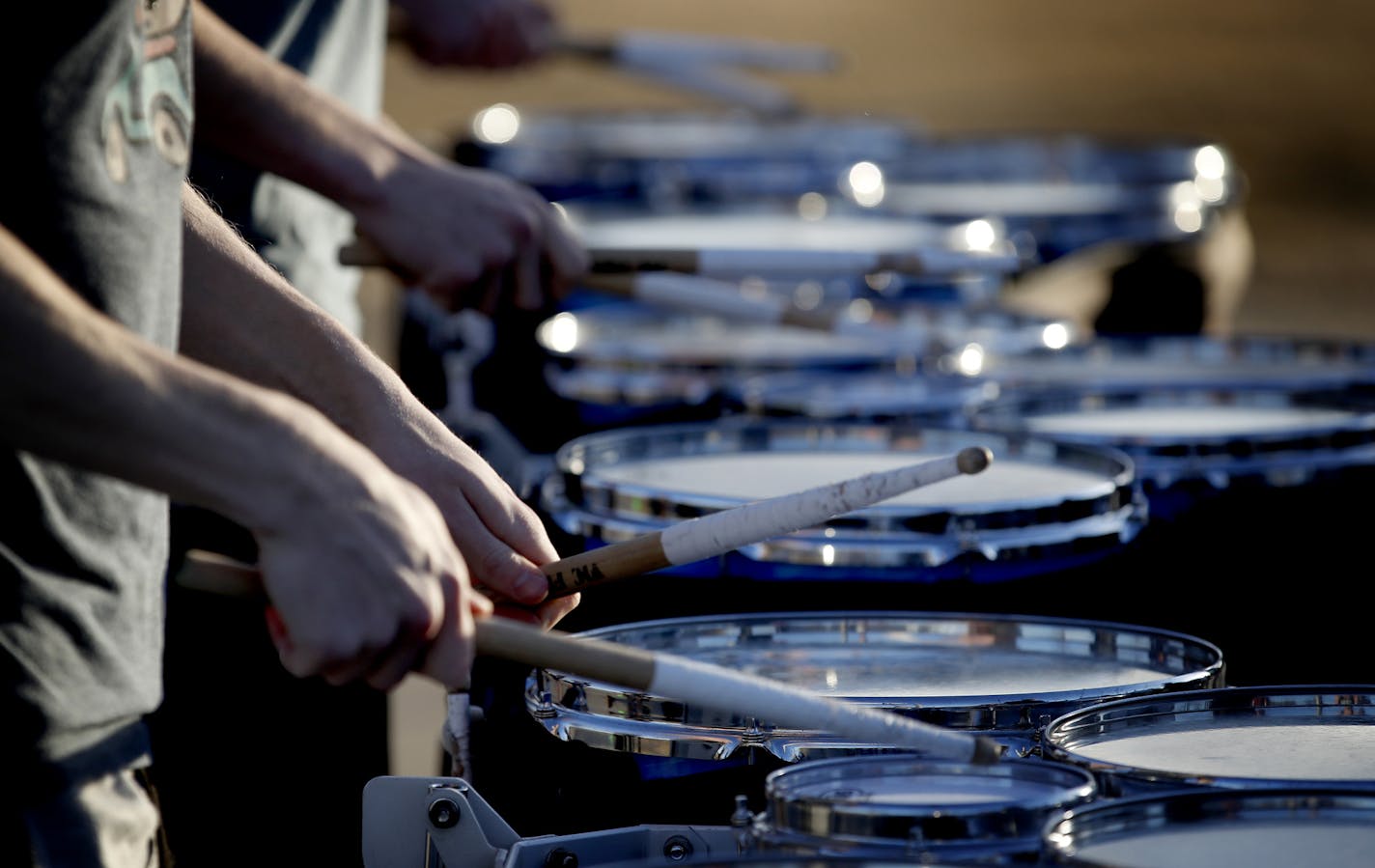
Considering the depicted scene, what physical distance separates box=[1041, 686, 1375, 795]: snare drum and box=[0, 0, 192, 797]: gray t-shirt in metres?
0.66

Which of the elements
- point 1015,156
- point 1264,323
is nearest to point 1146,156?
point 1015,156

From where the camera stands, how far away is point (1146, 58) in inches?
582

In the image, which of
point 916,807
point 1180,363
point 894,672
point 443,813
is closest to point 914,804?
point 916,807

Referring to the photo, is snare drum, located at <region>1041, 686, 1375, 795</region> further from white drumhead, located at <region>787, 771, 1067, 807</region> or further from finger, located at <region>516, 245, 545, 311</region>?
finger, located at <region>516, 245, 545, 311</region>

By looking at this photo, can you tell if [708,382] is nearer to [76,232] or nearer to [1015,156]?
[76,232]

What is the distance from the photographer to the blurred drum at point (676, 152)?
18.8 ft

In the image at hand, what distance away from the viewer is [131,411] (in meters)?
1.26

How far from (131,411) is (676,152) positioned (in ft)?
17.7

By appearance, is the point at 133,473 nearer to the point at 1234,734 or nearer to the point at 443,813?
the point at 443,813

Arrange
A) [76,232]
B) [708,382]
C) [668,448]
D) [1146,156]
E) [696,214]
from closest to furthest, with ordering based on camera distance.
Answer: [76,232]
[668,448]
[708,382]
[696,214]
[1146,156]

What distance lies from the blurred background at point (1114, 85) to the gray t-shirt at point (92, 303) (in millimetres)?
8252

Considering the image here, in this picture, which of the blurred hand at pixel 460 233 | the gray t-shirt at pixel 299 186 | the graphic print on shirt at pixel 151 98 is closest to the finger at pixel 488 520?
the graphic print on shirt at pixel 151 98

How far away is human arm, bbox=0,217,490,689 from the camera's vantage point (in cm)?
125

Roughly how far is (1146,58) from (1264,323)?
6.08 meters
